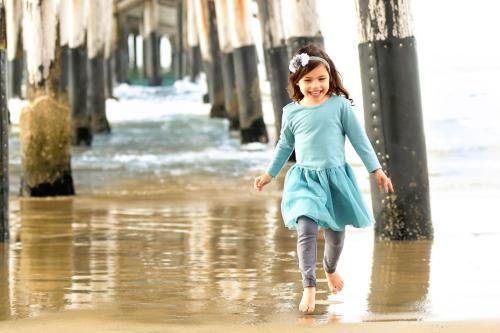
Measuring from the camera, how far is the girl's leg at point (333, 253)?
4.72 metres

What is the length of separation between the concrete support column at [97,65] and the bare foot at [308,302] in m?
15.9

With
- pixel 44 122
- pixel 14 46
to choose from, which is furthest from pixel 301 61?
pixel 14 46

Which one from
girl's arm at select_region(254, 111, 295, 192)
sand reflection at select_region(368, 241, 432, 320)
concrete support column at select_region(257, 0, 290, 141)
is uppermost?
concrete support column at select_region(257, 0, 290, 141)

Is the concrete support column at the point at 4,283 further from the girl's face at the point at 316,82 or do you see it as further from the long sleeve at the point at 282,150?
the girl's face at the point at 316,82

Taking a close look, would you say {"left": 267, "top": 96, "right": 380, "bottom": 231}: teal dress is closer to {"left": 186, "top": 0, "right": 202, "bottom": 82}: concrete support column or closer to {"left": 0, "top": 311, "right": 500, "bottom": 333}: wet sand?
{"left": 0, "top": 311, "right": 500, "bottom": 333}: wet sand

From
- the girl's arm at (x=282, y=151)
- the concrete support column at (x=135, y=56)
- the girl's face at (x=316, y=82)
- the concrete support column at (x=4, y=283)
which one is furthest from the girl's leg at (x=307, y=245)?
the concrete support column at (x=135, y=56)

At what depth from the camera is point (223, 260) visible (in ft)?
20.5

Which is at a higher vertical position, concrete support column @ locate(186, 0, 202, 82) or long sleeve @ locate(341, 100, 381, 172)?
concrete support column @ locate(186, 0, 202, 82)

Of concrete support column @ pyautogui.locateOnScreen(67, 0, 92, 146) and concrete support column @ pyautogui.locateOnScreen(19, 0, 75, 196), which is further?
concrete support column @ pyautogui.locateOnScreen(67, 0, 92, 146)

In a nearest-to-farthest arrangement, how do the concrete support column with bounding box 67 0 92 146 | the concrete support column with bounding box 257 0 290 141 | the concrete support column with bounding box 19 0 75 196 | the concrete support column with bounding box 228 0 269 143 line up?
the concrete support column with bounding box 19 0 75 196 < the concrete support column with bounding box 257 0 290 141 < the concrete support column with bounding box 228 0 269 143 < the concrete support column with bounding box 67 0 92 146

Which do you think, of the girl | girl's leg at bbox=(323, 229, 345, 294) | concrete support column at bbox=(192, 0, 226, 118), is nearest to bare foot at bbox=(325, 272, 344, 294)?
girl's leg at bbox=(323, 229, 345, 294)

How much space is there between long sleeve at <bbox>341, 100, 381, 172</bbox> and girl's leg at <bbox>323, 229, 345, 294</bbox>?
27 cm

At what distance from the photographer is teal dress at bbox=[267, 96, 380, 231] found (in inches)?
183

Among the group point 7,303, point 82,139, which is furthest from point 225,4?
point 7,303
